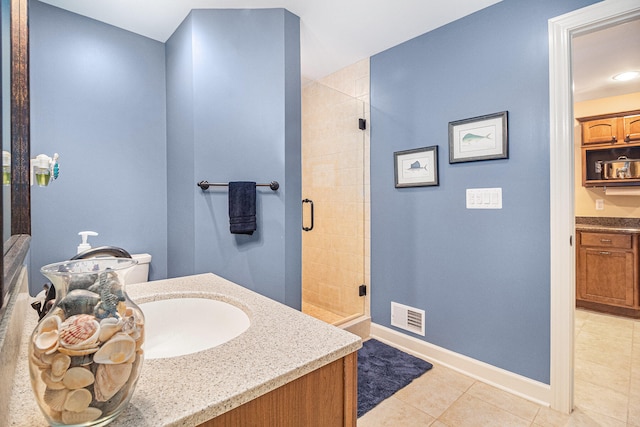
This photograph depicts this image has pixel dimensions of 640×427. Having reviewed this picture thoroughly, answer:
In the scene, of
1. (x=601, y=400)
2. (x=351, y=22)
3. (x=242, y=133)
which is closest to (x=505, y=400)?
(x=601, y=400)

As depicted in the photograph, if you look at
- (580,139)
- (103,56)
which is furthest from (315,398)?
(580,139)

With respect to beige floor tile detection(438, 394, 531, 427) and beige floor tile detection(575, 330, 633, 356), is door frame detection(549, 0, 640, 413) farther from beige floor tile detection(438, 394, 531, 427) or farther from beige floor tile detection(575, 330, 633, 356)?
beige floor tile detection(575, 330, 633, 356)

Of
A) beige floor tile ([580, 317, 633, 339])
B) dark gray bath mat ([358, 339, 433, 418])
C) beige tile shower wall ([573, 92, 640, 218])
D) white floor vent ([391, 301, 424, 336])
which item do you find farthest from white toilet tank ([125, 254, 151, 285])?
beige tile shower wall ([573, 92, 640, 218])

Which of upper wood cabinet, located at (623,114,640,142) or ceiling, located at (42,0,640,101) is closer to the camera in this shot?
ceiling, located at (42,0,640,101)

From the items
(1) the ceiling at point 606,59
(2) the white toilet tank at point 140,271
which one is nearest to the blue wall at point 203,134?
(2) the white toilet tank at point 140,271

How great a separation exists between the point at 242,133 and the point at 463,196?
1.56 m

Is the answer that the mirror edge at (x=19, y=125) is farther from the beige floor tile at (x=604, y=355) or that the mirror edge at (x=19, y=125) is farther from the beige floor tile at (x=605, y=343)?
the beige floor tile at (x=605, y=343)

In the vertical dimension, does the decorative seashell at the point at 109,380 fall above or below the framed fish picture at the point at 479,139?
below

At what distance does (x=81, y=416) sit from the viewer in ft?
1.41

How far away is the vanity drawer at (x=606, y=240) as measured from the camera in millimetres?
3127

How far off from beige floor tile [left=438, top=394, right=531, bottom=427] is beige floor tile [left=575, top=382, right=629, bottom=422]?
449 mm

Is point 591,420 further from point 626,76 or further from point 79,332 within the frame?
point 626,76

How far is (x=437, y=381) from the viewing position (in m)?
2.03

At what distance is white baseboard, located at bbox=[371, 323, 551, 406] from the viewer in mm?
1832
